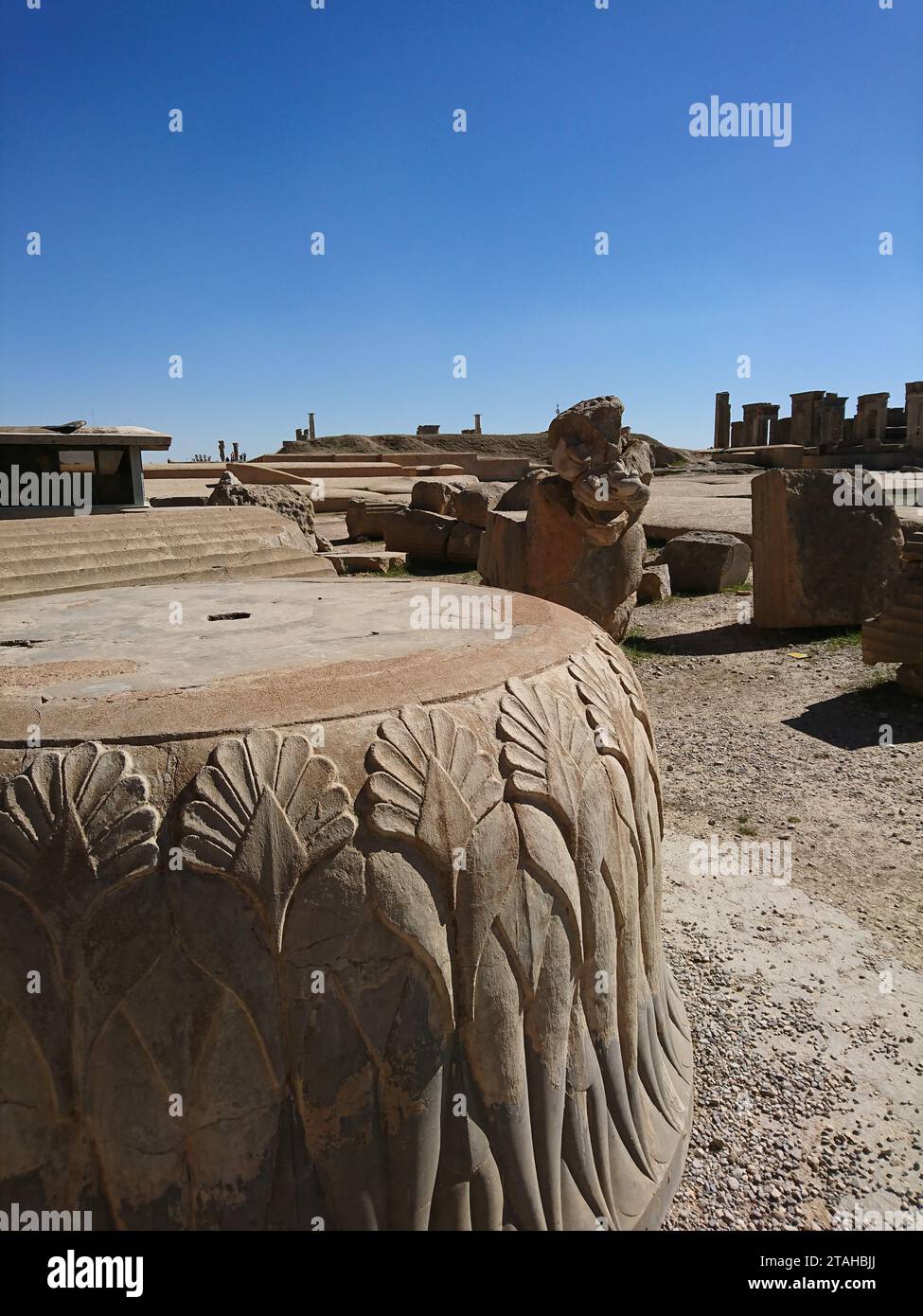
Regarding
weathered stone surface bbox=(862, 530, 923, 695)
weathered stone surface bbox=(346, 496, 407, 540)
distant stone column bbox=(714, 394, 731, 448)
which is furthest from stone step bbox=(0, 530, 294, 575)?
distant stone column bbox=(714, 394, 731, 448)

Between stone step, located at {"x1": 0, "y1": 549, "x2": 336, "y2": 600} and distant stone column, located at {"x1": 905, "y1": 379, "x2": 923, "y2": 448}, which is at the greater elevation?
distant stone column, located at {"x1": 905, "y1": 379, "x2": 923, "y2": 448}

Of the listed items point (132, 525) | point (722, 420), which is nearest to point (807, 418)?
point (722, 420)

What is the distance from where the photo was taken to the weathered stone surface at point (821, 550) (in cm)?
654

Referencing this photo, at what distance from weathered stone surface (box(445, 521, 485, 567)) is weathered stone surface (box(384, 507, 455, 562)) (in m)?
0.08

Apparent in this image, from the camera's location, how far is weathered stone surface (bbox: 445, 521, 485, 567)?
10.5 m

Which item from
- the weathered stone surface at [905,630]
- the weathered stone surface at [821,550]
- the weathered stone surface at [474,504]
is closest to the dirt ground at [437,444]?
the weathered stone surface at [474,504]

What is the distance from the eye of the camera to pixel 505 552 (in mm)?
6082

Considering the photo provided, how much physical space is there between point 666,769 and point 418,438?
80.7ft

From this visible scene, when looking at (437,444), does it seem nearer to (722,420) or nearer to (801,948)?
(722,420)

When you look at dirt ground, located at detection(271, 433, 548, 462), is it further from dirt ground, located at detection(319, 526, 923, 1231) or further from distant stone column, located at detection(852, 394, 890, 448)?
dirt ground, located at detection(319, 526, 923, 1231)

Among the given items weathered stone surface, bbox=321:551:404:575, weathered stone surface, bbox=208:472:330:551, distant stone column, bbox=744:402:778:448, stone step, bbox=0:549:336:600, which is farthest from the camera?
distant stone column, bbox=744:402:778:448

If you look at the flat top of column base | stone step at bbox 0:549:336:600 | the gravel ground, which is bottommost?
the gravel ground
